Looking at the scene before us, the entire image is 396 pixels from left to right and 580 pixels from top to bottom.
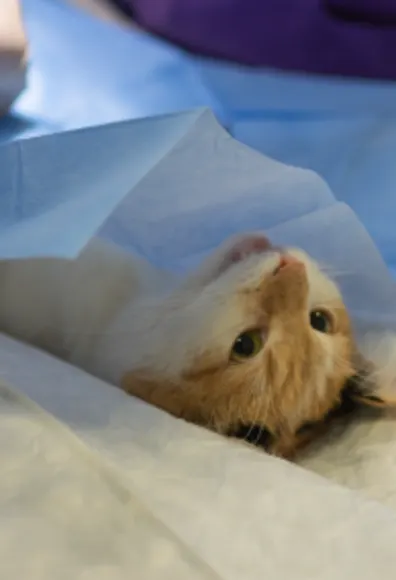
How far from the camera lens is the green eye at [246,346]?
63cm

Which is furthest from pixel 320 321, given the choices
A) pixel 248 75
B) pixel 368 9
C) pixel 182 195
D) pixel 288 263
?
pixel 368 9

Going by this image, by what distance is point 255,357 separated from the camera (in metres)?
0.62

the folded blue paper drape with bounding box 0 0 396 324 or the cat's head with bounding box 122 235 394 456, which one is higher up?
the folded blue paper drape with bounding box 0 0 396 324

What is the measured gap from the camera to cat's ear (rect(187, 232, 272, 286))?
69 cm

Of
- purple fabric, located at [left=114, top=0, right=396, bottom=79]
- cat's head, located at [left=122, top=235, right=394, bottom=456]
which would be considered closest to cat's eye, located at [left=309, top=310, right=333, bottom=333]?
cat's head, located at [left=122, top=235, right=394, bottom=456]

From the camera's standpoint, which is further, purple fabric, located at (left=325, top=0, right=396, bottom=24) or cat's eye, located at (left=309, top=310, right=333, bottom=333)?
purple fabric, located at (left=325, top=0, right=396, bottom=24)

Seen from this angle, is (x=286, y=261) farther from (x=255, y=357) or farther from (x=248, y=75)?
(x=248, y=75)

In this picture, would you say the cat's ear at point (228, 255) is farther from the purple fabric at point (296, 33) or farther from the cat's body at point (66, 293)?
the purple fabric at point (296, 33)

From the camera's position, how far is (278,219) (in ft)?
2.51

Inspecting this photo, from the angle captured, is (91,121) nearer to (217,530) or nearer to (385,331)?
(385,331)

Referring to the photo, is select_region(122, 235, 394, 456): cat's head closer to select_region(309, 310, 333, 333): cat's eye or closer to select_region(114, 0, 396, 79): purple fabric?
select_region(309, 310, 333, 333): cat's eye

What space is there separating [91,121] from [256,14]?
408 mm

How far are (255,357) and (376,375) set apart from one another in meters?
0.10

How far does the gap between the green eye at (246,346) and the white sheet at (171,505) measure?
0.29ft
